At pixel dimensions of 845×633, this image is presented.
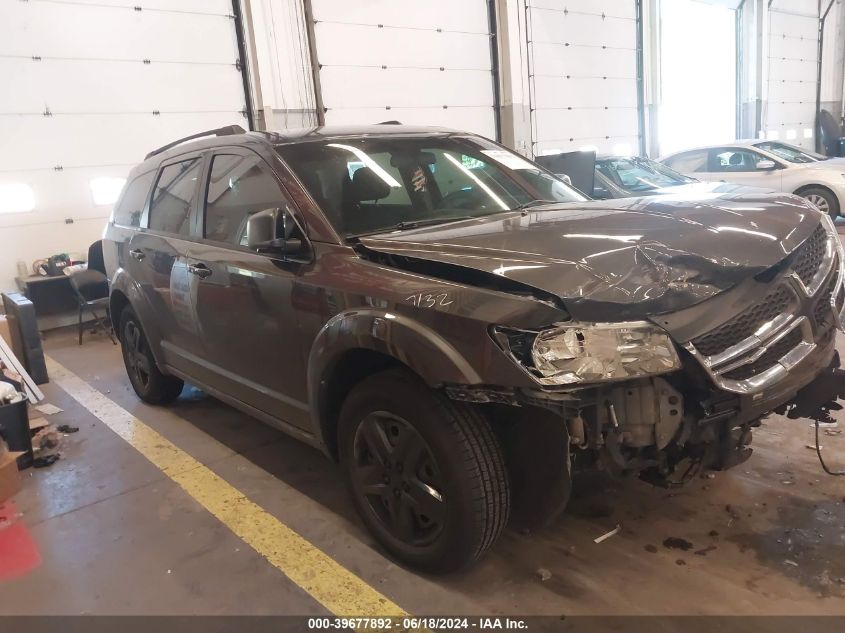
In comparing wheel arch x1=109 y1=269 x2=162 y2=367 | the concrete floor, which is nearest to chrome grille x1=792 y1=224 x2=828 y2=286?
the concrete floor

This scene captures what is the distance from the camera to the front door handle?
10.3 feet

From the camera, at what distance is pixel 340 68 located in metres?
9.12

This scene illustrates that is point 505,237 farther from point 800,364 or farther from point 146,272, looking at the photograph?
point 146,272

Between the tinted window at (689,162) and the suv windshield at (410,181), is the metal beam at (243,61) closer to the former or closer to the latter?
the suv windshield at (410,181)

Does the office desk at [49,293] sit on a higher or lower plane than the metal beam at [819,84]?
lower

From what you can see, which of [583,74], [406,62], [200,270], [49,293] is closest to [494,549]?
[200,270]

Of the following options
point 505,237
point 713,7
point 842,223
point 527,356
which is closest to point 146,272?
point 505,237

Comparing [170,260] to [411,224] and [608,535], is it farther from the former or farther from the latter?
[608,535]

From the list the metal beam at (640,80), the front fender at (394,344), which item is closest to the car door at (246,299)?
the front fender at (394,344)

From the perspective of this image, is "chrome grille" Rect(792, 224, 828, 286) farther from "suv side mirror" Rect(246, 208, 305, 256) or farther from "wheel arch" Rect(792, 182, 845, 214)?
"wheel arch" Rect(792, 182, 845, 214)

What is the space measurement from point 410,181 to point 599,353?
144 centimetres

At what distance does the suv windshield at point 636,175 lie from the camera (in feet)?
25.6

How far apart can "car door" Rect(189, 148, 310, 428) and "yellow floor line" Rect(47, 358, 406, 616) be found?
0.45m

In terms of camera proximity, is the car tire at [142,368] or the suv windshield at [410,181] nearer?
the suv windshield at [410,181]
